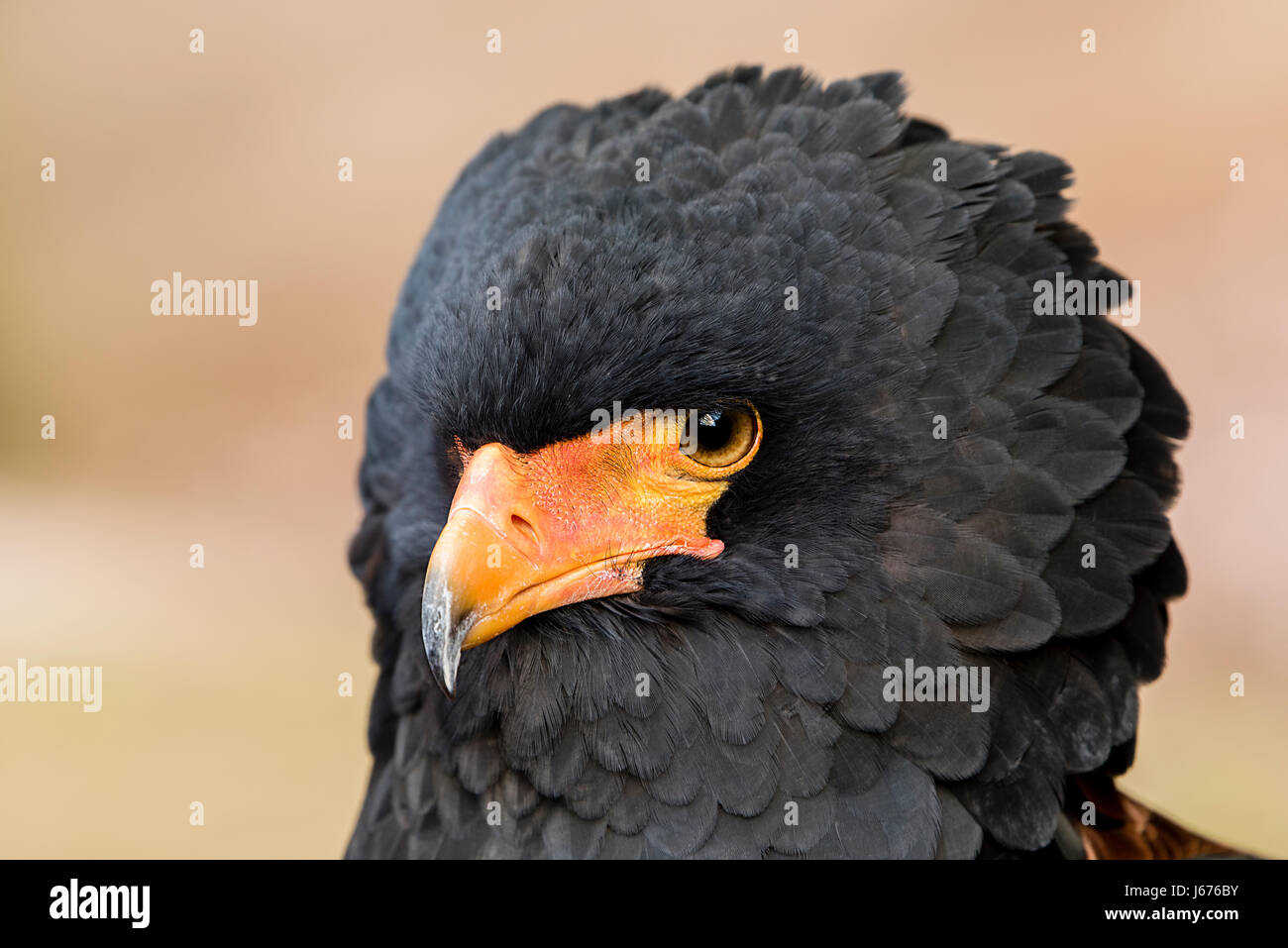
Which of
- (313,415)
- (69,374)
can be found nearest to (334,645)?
(313,415)

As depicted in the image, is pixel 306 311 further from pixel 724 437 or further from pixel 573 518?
pixel 724 437

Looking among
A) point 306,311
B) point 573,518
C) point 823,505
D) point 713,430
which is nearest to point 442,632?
point 573,518

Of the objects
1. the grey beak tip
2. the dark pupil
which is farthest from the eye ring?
the grey beak tip

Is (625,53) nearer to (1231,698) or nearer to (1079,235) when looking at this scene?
(1231,698)

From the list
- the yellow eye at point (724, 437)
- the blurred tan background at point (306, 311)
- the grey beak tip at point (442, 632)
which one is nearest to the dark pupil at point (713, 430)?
the yellow eye at point (724, 437)

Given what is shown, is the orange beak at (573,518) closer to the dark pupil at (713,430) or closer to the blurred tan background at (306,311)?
the dark pupil at (713,430)

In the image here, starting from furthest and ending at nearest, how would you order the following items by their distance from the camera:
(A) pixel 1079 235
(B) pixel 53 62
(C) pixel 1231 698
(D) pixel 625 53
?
1. (B) pixel 53 62
2. (D) pixel 625 53
3. (C) pixel 1231 698
4. (A) pixel 1079 235
